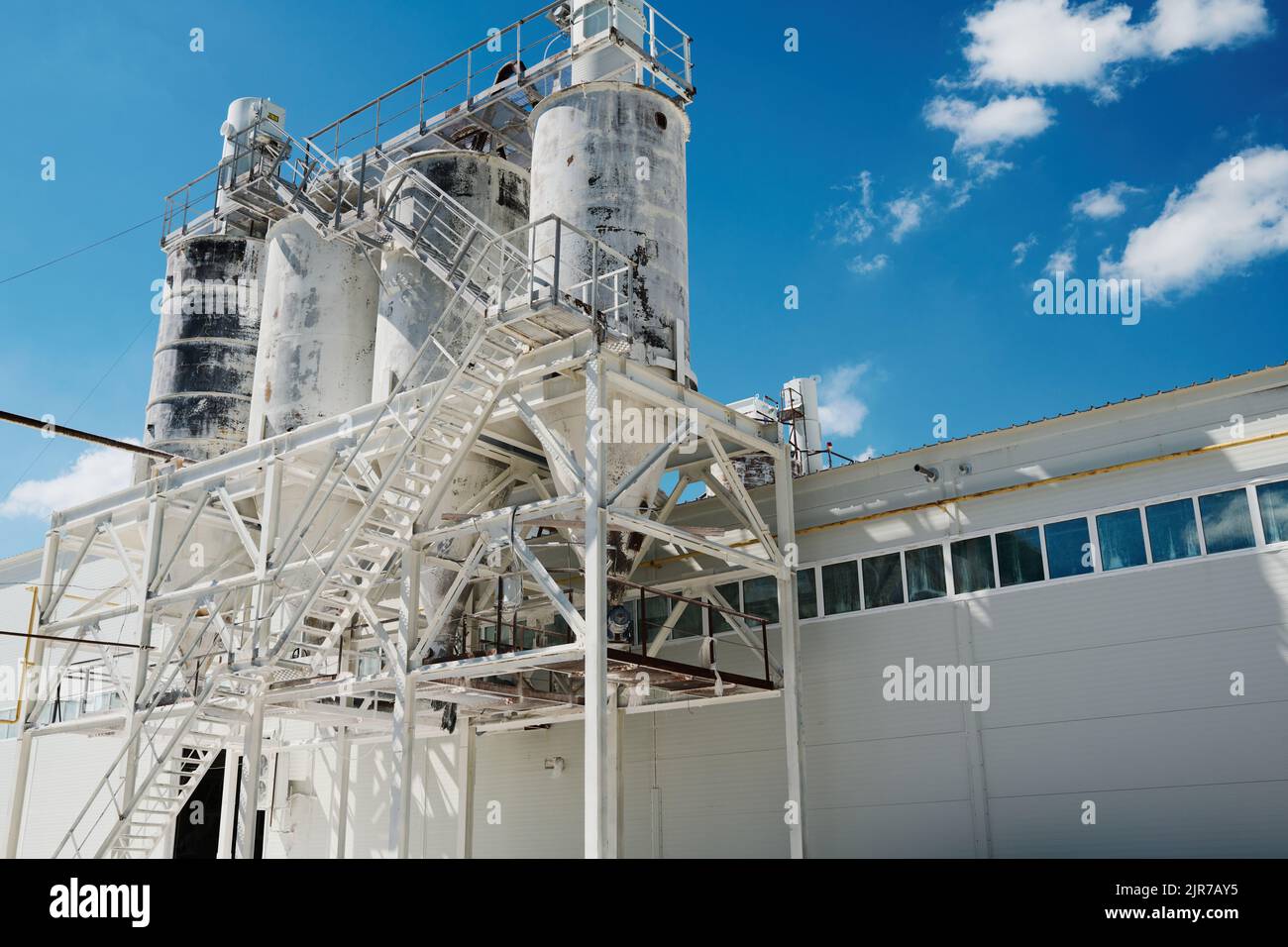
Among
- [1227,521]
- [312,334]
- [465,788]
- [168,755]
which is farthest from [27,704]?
[1227,521]

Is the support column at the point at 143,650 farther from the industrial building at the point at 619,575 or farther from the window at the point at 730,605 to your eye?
the window at the point at 730,605

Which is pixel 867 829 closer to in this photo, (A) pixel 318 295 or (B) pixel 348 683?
(B) pixel 348 683

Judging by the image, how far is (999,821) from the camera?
1689 cm

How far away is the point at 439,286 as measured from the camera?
21.7 m

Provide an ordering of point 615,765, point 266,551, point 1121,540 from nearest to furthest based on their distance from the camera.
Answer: point 1121,540 < point 266,551 < point 615,765

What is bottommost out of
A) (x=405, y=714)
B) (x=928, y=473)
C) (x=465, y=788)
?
(x=465, y=788)

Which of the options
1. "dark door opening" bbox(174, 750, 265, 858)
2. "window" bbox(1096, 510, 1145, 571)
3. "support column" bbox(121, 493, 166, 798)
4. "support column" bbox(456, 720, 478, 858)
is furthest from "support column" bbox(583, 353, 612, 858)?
"dark door opening" bbox(174, 750, 265, 858)

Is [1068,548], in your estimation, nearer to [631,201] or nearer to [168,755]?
[631,201]

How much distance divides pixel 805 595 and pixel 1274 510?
721cm

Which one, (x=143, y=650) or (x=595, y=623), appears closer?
(x=595, y=623)

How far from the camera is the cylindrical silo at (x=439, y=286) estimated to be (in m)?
20.1

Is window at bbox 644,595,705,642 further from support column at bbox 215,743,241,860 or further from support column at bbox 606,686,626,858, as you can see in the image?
support column at bbox 215,743,241,860

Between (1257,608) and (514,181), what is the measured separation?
15120 millimetres
